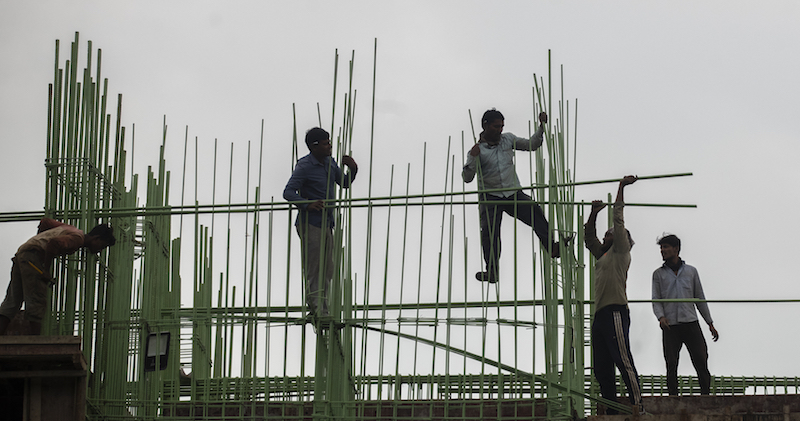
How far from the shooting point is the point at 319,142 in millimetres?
11750

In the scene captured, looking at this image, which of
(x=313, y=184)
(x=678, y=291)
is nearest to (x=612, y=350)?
(x=678, y=291)

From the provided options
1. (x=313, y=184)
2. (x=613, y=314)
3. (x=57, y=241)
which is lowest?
(x=613, y=314)

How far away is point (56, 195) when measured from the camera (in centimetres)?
1132

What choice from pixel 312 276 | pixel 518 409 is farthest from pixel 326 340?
pixel 518 409

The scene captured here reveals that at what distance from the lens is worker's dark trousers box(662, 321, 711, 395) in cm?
1198

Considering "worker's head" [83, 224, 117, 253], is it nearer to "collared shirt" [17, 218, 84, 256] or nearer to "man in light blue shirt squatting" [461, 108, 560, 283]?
"collared shirt" [17, 218, 84, 256]

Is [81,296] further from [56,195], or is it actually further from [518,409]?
[518,409]

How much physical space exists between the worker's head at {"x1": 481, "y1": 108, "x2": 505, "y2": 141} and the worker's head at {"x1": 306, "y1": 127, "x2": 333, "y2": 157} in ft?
5.80

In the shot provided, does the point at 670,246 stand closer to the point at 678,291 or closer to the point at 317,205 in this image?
the point at 678,291

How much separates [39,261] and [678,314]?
610cm

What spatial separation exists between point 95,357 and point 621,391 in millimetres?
5060

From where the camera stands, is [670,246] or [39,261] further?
[670,246]

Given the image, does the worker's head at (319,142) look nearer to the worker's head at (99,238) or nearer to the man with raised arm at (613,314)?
the worker's head at (99,238)

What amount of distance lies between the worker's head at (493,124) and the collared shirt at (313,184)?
5.67ft
